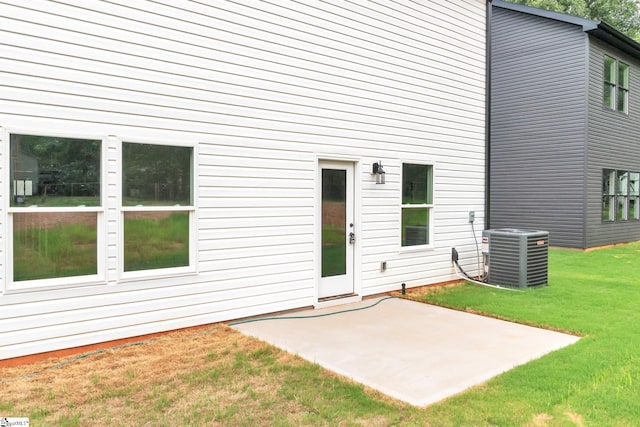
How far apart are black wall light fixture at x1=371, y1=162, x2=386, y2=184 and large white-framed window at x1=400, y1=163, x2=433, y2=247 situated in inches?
25.1

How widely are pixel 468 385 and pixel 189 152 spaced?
3.51 metres

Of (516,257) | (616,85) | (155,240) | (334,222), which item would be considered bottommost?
(516,257)

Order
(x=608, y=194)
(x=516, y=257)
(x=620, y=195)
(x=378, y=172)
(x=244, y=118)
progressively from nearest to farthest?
(x=244, y=118) < (x=378, y=172) < (x=516, y=257) < (x=608, y=194) < (x=620, y=195)

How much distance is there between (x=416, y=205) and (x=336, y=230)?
5.58 ft

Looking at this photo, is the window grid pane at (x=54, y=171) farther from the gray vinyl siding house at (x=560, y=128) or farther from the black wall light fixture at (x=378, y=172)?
the gray vinyl siding house at (x=560, y=128)

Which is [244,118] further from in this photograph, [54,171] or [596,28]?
[596,28]

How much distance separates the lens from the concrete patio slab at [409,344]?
375 centimetres

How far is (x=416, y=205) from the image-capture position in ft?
24.4

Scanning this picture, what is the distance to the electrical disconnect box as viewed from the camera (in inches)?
289

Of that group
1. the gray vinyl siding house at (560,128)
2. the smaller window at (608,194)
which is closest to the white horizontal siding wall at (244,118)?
the gray vinyl siding house at (560,128)

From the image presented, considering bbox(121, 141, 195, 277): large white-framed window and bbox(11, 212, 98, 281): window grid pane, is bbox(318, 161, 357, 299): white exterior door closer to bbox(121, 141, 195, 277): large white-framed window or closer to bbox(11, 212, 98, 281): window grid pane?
bbox(121, 141, 195, 277): large white-framed window

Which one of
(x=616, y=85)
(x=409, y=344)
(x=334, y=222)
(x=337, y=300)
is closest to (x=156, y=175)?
(x=334, y=222)

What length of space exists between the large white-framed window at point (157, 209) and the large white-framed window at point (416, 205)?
11.5ft

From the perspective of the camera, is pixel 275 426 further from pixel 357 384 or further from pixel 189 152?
pixel 189 152
